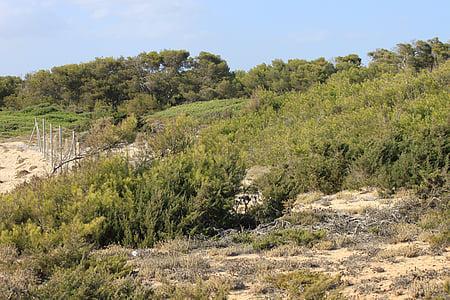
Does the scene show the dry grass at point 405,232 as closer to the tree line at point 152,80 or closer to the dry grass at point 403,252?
the dry grass at point 403,252

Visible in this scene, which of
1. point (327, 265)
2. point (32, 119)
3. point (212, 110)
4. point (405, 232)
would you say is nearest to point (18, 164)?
point (212, 110)

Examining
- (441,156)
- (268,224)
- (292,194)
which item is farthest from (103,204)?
(441,156)

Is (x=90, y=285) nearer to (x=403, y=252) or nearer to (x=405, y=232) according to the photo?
(x=403, y=252)

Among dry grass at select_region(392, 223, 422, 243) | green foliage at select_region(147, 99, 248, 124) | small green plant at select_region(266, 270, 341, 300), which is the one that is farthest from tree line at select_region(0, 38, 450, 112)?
small green plant at select_region(266, 270, 341, 300)

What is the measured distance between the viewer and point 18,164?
26.7 m

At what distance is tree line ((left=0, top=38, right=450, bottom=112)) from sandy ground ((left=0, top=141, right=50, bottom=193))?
14930mm

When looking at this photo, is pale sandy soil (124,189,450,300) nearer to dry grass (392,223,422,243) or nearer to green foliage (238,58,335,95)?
dry grass (392,223,422,243)

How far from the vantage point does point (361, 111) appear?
18.8 metres

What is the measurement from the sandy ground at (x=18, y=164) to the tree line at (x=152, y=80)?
1493 cm

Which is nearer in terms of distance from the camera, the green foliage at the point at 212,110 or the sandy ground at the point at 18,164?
the sandy ground at the point at 18,164

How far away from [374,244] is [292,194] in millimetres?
2955

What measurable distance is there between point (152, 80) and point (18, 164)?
25.8 m

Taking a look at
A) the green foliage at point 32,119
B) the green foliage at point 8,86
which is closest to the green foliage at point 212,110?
the green foliage at point 32,119

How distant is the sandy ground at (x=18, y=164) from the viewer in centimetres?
2127
